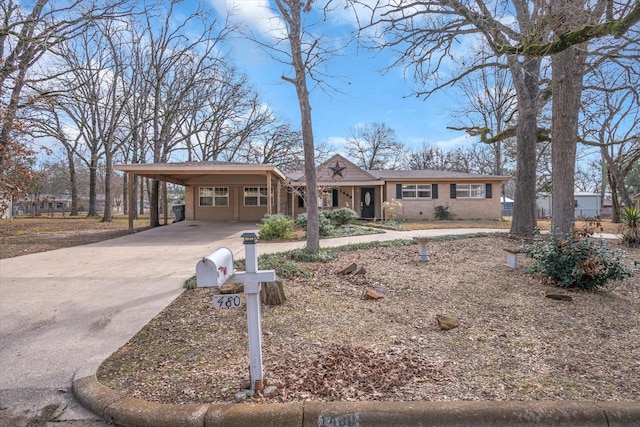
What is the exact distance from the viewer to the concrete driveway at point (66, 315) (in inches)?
90.0

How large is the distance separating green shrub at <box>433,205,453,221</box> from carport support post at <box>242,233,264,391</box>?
18648 mm

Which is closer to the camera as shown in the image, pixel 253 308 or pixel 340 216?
pixel 253 308

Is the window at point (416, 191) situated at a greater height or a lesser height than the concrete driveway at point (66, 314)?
greater

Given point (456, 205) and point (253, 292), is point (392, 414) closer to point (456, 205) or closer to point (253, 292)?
point (253, 292)

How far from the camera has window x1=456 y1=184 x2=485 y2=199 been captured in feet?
65.0

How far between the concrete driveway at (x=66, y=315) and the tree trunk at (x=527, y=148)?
910 centimetres

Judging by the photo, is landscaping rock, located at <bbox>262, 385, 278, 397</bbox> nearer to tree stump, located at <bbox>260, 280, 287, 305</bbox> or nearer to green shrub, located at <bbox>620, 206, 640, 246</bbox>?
tree stump, located at <bbox>260, 280, 287, 305</bbox>

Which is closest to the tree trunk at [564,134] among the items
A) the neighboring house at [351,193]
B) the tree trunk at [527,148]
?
the tree trunk at [527,148]

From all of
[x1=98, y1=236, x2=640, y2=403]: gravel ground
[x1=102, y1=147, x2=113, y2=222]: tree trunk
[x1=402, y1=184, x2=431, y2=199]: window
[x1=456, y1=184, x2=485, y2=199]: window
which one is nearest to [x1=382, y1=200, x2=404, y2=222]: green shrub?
[x1=402, y1=184, x2=431, y2=199]: window

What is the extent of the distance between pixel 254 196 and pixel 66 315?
588 inches

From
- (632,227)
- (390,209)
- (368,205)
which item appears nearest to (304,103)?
(632,227)

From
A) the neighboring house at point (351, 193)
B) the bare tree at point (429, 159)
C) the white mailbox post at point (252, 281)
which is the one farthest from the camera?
the bare tree at point (429, 159)

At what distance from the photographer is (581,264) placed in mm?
4395

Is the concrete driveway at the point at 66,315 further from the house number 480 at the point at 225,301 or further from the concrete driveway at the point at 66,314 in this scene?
the house number 480 at the point at 225,301
